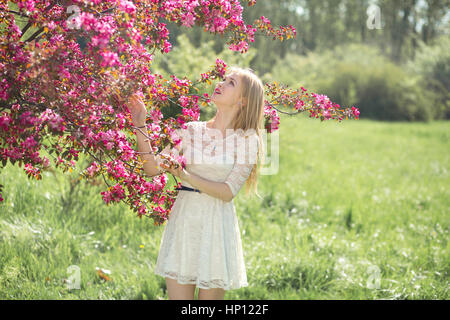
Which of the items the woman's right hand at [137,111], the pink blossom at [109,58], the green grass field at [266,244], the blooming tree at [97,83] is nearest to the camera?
the pink blossom at [109,58]

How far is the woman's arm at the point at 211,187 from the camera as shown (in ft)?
8.51

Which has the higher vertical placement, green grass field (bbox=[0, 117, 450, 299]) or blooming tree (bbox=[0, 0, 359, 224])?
blooming tree (bbox=[0, 0, 359, 224])

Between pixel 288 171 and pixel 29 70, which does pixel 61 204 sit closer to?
pixel 29 70

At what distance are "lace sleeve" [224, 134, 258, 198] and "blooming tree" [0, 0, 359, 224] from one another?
1.25 ft

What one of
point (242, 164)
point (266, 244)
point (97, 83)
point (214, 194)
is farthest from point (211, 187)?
point (266, 244)

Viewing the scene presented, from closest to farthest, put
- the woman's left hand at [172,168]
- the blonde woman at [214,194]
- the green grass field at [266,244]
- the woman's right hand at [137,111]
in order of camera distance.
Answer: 1. the woman's left hand at [172,168]
2. the woman's right hand at [137,111]
3. the blonde woman at [214,194]
4. the green grass field at [266,244]

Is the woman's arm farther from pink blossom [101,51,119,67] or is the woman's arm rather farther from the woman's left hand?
pink blossom [101,51,119,67]

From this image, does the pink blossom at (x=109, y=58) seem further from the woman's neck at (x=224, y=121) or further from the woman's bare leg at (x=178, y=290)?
the woman's bare leg at (x=178, y=290)

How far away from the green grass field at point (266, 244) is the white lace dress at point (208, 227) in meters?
1.47

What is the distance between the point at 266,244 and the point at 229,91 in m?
2.82

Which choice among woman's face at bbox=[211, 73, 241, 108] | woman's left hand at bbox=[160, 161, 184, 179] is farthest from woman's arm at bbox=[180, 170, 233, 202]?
woman's face at bbox=[211, 73, 241, 108]

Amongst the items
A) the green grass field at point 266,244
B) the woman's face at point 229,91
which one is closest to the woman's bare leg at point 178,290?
the woman's face at point 229,91

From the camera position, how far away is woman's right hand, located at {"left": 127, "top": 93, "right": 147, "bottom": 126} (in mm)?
2580

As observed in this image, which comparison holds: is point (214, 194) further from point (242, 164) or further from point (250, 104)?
point (250, 104)
